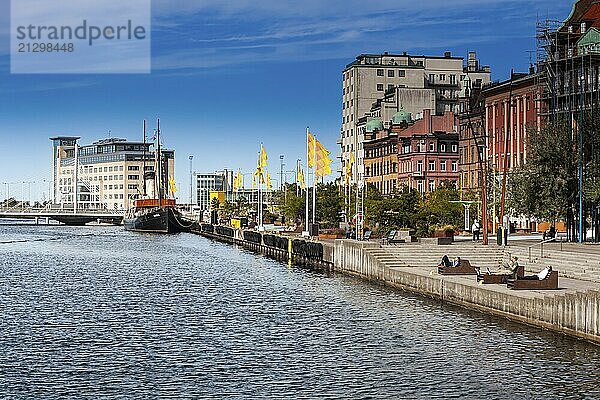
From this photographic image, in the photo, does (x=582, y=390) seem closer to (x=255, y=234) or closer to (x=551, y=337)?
(x=551, y=337)

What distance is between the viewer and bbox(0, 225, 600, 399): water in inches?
1447

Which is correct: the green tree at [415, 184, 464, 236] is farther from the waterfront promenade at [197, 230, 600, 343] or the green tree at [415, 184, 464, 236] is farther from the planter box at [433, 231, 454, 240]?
the waterfront promenade at [197, 230, 600, 343]

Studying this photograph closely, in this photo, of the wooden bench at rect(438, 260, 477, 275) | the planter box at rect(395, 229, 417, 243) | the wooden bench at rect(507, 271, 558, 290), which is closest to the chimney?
the planter box at rect(395, 229, 417, 243)

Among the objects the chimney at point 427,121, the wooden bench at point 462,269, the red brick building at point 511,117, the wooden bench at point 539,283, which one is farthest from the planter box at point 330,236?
the wooden bench at point 539,283

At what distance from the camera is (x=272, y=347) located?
150 ft

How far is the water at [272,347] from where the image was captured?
36750 mm

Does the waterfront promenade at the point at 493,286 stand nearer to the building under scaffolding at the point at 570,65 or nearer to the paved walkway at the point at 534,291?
the paved walkway at the point at 534,291

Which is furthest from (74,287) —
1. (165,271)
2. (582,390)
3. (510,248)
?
(582,390)

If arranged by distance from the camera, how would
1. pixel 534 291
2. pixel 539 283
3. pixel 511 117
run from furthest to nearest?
pixel 511 117 < pixel 539 283 < pixel 534 291

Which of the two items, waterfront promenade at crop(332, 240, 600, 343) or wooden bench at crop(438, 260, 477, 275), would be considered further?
wooden bench at crop(438, 260, 477, 275)

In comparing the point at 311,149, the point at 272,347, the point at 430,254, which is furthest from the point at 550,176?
the point at 272,347

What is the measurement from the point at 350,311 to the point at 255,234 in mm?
79145

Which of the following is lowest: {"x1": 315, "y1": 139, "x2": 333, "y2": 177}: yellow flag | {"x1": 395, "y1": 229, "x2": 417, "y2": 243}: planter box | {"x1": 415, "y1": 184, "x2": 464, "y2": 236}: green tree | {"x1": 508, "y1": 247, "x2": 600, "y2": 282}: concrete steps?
{"x1": 508, "y1": 247, "x2": 600, "y2": 282}: concrete steps

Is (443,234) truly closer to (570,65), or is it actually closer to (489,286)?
(570,65)
